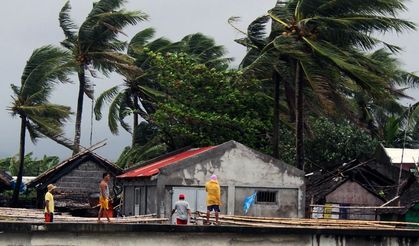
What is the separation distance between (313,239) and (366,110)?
32220mm

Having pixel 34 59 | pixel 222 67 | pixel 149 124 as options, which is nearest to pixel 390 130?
pixel 222 67

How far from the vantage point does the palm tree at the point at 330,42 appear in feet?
107

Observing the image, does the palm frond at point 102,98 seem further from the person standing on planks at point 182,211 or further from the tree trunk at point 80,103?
the person standing on planks at point 182,211

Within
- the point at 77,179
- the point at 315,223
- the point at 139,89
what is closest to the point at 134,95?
the point at 139,89

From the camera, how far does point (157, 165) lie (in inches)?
1345

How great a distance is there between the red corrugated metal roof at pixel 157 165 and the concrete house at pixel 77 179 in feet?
11.4

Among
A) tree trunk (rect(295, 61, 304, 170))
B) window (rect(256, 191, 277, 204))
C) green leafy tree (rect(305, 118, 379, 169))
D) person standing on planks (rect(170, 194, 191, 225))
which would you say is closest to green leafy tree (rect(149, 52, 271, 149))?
tree trunk (rect(295, 61, 304, 170))

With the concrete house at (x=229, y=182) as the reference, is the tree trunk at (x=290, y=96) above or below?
above

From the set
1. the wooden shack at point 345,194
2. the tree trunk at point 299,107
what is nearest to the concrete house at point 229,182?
the wooden shack at point 345,194

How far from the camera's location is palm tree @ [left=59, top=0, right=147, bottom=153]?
144 ft

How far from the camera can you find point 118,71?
145 feet

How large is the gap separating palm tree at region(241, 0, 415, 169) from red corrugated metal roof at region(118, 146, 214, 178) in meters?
4.67

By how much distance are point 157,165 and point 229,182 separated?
4043mm

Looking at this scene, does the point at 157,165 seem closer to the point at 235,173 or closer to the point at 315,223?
the point at 235,173
